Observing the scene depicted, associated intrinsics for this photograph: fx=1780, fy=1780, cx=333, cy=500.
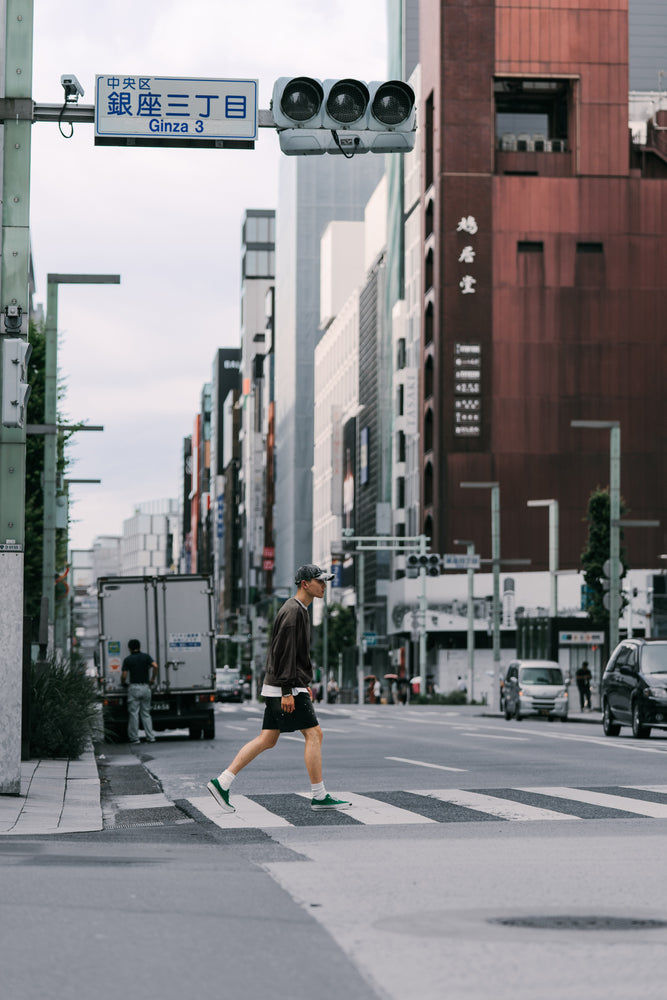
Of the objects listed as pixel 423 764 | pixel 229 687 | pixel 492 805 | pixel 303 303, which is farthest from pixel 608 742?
pixel 303 303

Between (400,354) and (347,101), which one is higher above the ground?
(400,354)

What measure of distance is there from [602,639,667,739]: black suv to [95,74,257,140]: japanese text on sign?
16.1 meters

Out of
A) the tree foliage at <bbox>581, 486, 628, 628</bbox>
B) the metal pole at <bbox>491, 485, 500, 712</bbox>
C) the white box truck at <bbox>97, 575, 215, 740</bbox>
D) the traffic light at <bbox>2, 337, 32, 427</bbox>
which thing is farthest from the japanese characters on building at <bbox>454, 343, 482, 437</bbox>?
the traffic light at <bbox>2, 337, 32, 427</bbox>

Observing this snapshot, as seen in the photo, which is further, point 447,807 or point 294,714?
point 447,807

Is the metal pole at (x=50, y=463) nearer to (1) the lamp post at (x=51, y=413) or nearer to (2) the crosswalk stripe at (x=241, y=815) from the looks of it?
(1) the lamp post at (x=51, y=413)

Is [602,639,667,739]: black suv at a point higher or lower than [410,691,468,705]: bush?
higher

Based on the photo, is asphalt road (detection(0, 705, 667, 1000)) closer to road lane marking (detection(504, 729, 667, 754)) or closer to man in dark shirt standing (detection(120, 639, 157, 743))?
road lane marking (detection(504, 729, 667, 754))

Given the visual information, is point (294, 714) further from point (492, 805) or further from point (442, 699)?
point (442, 699)

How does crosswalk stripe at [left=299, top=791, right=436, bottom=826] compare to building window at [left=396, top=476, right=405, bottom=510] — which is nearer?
crosswalk stripe at [left=299, top=791, right=436, bottom=826]

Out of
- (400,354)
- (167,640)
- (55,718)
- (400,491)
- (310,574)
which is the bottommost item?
(55,718)

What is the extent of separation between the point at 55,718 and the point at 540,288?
253 feet

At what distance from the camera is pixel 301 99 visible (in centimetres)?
1466

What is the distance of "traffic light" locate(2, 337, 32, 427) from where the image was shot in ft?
50.0

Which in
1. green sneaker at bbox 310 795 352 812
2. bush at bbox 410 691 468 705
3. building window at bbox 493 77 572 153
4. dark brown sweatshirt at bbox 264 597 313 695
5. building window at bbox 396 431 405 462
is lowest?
bush at bbox 410 691 468 705
